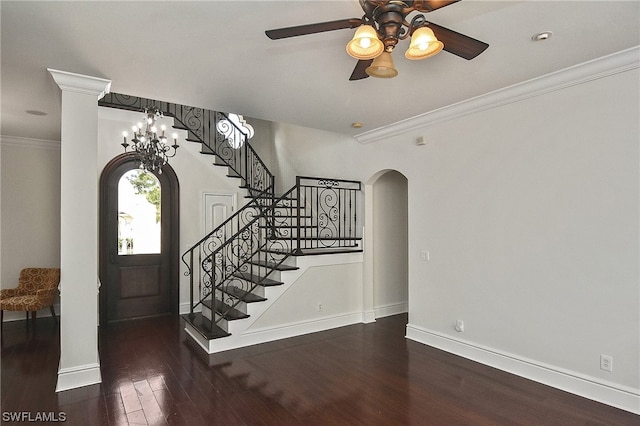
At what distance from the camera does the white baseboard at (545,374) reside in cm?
291

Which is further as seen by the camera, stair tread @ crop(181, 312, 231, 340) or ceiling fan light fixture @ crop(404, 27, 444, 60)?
stair tread @ crop(181, 312, 231, 340)

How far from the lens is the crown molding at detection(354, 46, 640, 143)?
2920 mm

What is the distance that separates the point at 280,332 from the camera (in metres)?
4.75

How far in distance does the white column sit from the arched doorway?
211 centimetres

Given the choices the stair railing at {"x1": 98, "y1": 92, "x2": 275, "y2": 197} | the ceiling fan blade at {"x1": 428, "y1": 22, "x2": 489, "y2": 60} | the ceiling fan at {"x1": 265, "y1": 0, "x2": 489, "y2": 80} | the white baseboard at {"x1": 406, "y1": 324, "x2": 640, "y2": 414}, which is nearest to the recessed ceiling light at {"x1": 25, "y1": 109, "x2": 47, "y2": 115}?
the stair railing at {"x1": 98, "y1": 92, "x2": 275, "y2": 197}

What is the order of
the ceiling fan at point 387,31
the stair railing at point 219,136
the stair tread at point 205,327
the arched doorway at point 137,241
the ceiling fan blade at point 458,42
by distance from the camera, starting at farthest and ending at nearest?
the stair railing at point 219,136 < the arched doorway at point 137,241 < the stair tread at point 205,327 < the ceiling fan blade at point 458,42 < the ceiling fan at point 387,31

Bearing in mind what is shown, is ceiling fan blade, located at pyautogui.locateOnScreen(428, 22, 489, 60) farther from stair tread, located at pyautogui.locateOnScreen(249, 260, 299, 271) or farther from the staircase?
stair tread, located at pyautogui.locateOnScreen(249, 260, 299, 271)

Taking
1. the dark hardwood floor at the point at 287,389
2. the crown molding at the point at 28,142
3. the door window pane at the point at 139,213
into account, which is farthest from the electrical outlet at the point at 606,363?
the crown molding at the point at 28,142

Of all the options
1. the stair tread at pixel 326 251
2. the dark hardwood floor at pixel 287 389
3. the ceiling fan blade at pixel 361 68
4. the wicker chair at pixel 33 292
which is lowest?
the dark hardwood floor at pixel 287 389

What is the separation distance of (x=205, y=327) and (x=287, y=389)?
5.75 ft

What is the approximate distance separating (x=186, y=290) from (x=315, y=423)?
4030 mm

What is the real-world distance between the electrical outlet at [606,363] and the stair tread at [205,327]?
3.75 meters

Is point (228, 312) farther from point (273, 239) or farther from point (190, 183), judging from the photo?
point (190, 183)

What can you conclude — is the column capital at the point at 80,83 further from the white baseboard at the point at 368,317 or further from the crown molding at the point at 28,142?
the white baseboard at the point at 368,317
